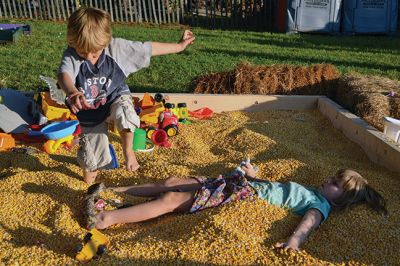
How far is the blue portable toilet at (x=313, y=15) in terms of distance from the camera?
1172 centimetres

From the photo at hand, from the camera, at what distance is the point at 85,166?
319 centimetres

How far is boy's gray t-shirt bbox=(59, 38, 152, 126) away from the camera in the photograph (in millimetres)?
3033

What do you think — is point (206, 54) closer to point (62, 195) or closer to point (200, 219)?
point (62, 195)

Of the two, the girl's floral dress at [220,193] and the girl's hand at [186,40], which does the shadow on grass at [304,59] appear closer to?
the girl's hand at [186,40]

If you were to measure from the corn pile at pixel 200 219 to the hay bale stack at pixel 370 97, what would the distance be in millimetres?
567

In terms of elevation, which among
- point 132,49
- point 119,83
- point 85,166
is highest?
point 132,49

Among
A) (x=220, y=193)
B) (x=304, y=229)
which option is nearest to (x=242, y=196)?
(x=220, y=193)

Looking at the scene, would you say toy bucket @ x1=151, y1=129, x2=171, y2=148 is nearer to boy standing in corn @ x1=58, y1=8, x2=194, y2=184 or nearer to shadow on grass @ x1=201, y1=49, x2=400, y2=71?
boy standing in corn @ x1=58, y1=8, x2=194, y2=184

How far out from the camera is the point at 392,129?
3.88 m

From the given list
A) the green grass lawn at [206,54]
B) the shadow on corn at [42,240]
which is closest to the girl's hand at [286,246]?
the shadow on corn at [42,240]

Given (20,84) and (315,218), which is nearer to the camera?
(315,218)

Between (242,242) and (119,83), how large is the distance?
1421 mm

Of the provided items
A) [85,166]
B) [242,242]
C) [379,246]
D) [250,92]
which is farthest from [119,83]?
[250,92]

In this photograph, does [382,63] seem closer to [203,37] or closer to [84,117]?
[203,37]
